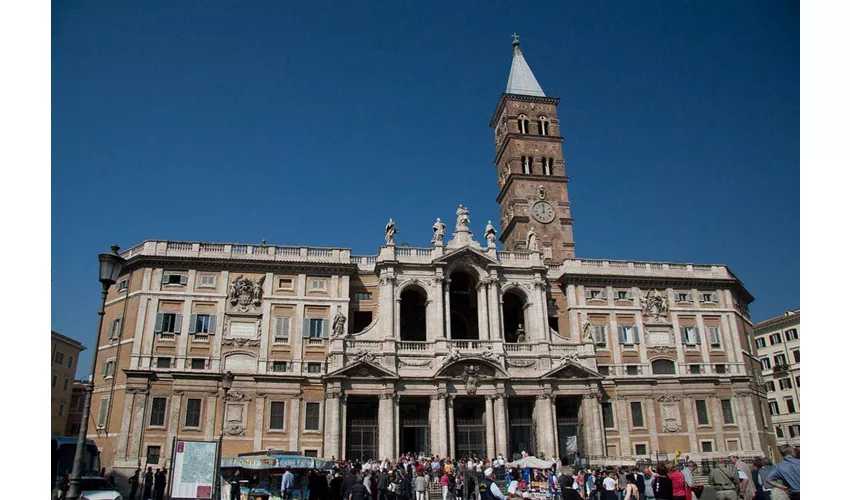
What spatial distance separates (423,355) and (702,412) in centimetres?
2023

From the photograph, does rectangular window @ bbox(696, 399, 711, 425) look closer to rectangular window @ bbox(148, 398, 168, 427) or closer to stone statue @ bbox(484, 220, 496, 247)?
stone statue @ bbox(484, 220, 496, 247)

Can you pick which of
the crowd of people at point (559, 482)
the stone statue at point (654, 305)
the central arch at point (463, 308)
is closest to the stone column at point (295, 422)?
the crowd of people at point (559, 482)

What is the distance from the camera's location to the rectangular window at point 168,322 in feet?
124

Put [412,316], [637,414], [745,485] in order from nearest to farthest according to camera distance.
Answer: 1. [745,485]
2. [637,414]
3. [412,316]

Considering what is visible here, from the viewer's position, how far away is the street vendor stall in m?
20.8

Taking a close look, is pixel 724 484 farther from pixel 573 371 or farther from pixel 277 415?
pixel 277 415

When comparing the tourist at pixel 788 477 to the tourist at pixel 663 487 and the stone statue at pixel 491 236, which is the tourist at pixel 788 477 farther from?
the stone statue at pixel 491 236

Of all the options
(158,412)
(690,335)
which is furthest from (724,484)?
(690,335)

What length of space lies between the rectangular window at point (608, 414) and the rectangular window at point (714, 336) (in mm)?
9994

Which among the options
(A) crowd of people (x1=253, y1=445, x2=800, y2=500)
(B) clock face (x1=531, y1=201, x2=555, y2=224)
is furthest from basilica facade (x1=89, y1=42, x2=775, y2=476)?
(B) clock face (x1=531, y1=201, x2=555, y2=224)

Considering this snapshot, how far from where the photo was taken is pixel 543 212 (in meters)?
52.2

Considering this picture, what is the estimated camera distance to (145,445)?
35.1 meters

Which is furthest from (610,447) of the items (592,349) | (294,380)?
(294,380)

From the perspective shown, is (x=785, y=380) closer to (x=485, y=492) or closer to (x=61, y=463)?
(x=485, y=492)
